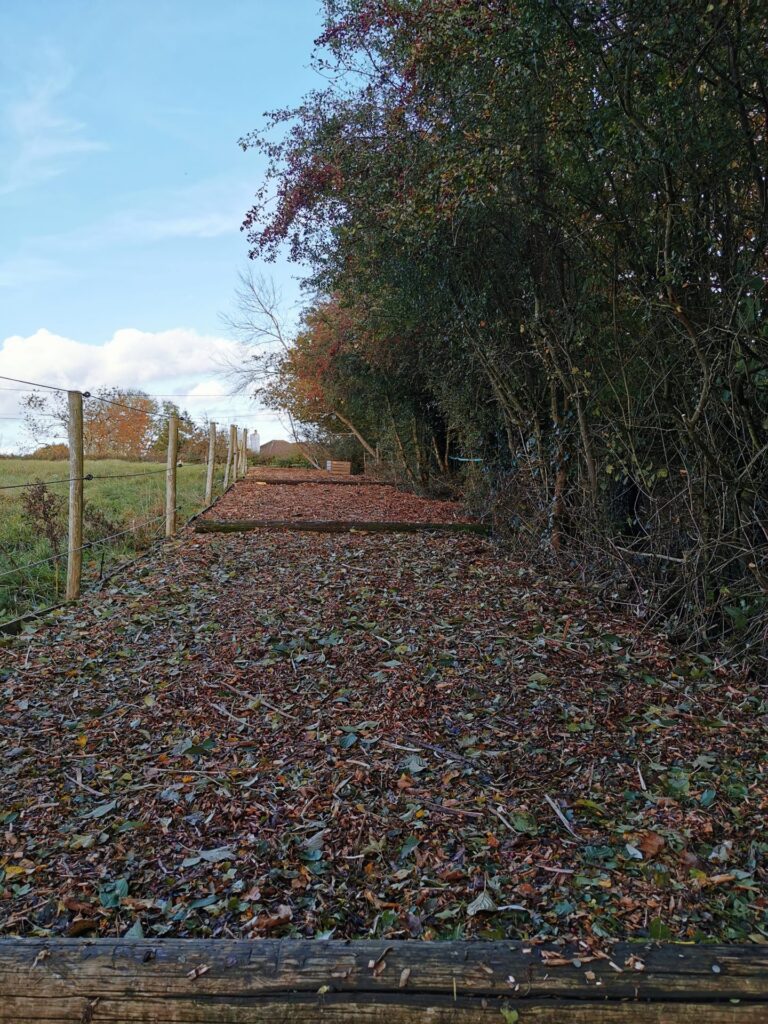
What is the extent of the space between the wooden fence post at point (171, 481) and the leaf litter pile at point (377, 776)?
314 centimetres

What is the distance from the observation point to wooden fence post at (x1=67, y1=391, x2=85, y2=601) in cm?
512

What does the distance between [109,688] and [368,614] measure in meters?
1.66

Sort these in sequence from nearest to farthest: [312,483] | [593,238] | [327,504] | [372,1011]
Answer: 1. [372,1011]
2. [593,238]
3. [327,504]
4. [312,483]

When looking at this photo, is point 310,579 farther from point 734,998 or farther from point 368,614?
point 734,998

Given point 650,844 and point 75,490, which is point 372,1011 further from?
point 75,490

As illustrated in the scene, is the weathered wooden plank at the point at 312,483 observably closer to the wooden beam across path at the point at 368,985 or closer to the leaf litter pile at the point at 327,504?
the leaf litter pile at the point at 327,504

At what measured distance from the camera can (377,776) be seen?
272cm

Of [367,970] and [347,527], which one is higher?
[347,527]

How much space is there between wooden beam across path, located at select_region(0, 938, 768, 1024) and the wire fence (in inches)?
115

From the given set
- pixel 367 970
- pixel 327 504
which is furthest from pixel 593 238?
pixel 327 504

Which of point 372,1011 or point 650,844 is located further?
point 650,844

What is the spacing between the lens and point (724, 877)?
218 centimetres

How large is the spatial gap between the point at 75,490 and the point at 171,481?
2.99 m

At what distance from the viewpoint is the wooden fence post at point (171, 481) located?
7.87 meters
